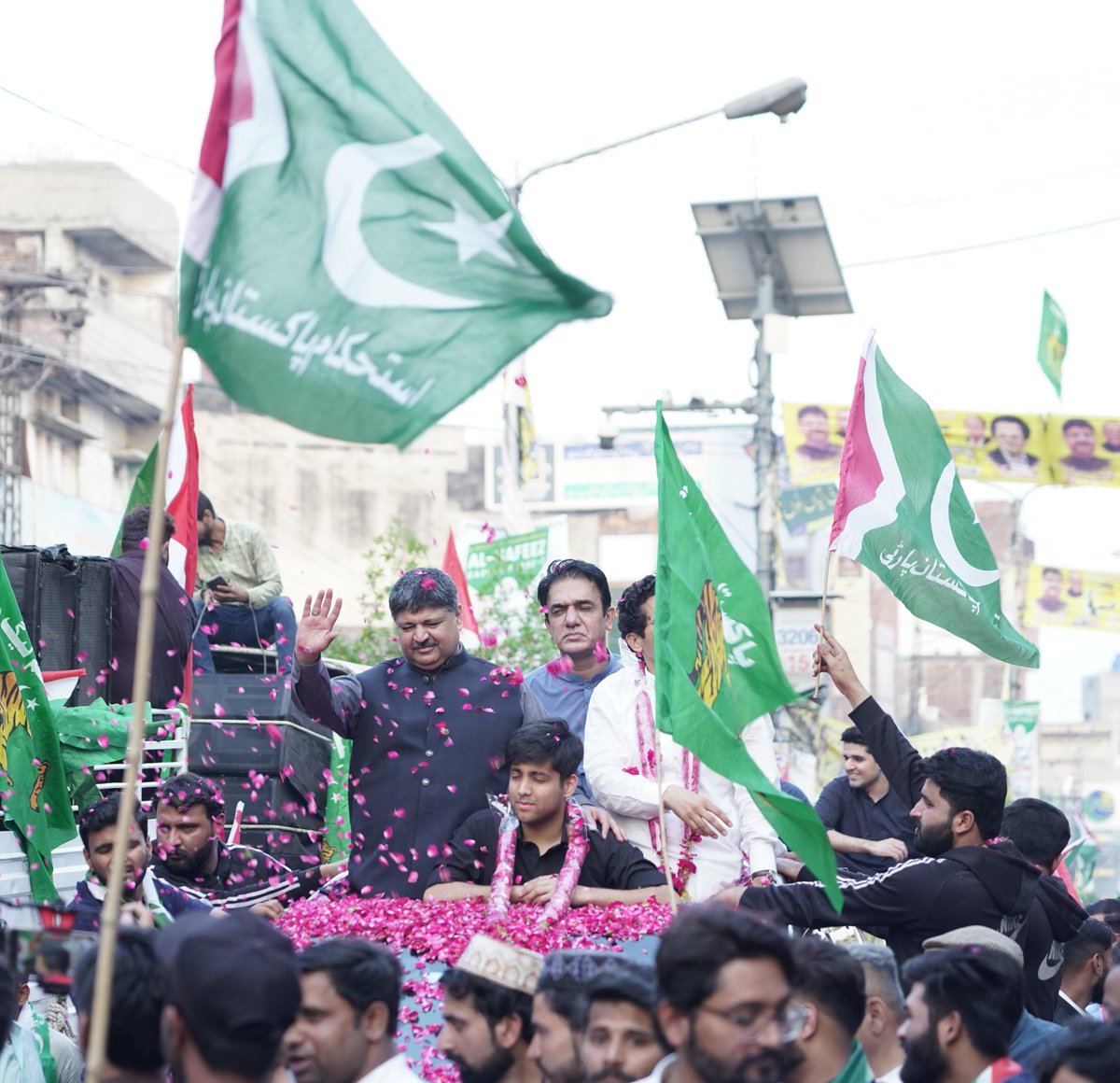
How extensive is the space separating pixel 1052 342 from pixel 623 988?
100ft

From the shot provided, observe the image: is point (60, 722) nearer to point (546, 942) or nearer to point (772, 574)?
point (546, 942)

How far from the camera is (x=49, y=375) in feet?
130

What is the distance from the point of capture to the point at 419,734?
718 centimetres

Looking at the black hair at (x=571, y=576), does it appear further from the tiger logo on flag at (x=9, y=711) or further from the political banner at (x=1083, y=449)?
the political banner at (x=1083, y=449)

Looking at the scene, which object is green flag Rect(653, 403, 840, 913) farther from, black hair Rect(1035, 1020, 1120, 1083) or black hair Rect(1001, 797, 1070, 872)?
black hair Rect(1001, 797, 1070, 872)

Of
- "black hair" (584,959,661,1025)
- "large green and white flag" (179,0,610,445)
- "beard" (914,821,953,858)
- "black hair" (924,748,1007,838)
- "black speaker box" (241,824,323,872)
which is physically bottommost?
"black speaker box" (241,824,323,872)

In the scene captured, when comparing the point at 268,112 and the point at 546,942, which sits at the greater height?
the point at 268,112

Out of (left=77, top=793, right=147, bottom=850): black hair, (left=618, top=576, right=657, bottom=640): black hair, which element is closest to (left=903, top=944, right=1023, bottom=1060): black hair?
(left=618, top=576, right=657, bottom=640): black hair

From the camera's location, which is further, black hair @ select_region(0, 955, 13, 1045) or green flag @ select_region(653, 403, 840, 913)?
green flag @ select_region(653, 403, 840, 913)

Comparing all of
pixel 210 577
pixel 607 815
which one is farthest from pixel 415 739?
pixel 210 577

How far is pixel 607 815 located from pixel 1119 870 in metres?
63.6

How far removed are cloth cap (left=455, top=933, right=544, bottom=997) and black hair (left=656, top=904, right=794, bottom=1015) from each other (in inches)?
43.0

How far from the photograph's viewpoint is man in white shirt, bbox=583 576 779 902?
6988mm

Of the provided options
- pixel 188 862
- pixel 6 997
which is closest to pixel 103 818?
pixel 188 862
